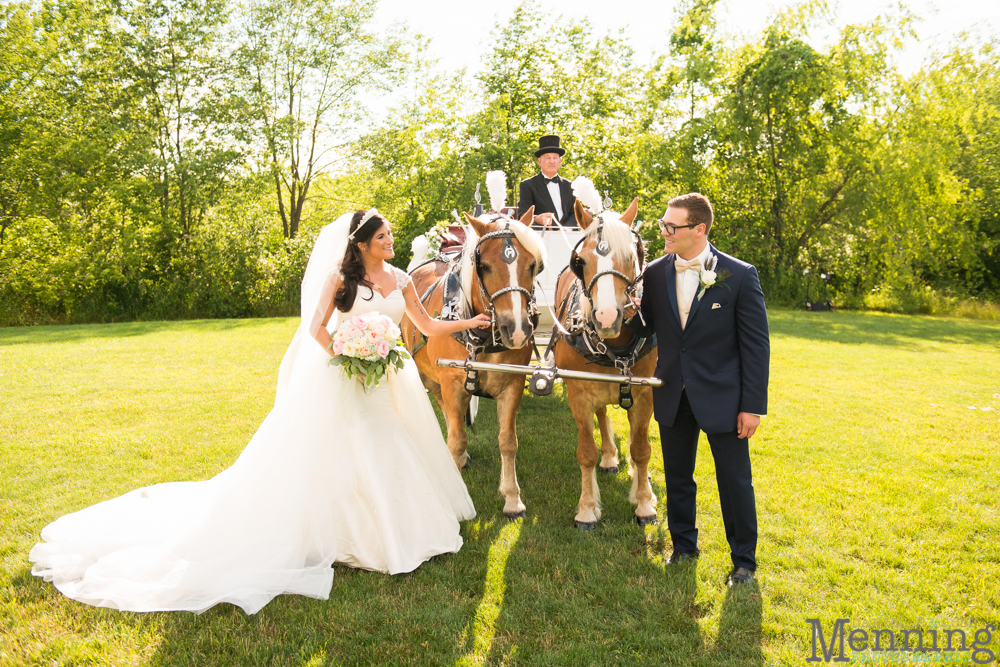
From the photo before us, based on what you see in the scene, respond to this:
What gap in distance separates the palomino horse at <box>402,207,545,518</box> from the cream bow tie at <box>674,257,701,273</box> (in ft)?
3.29

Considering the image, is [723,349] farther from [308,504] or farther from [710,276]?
[308,504]

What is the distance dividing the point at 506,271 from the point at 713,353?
147cm

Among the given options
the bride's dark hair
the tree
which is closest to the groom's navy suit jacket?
the bride's dark hair

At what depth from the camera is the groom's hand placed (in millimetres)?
3391

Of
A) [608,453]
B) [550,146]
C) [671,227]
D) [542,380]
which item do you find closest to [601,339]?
[542,380]

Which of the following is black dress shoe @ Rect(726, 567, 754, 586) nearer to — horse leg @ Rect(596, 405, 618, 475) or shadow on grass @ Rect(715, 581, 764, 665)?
shadow on grass @ Rect(715, 581, 764, 665)

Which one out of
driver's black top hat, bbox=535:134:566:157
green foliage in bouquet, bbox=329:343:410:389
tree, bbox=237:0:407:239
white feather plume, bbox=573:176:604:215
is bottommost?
A: green foliage in bouquet, bbox=329:343:410:389

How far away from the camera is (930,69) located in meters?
22.3

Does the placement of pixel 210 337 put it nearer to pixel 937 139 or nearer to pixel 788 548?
pixel 788 548

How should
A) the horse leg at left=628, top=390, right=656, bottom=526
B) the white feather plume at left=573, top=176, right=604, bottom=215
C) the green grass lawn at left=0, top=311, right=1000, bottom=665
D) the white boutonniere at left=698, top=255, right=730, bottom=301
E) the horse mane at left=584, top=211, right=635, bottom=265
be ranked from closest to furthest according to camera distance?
the green grass lawn at left=0, top=311, right=1000, bottom=665
the white boutonniere at left=698, top=255, right=730, bottom=301
the horse mane at left=584, top=211, right=635, bottom=265
the horse leg at left=628, top=390, right=656, bottom=526
the white feather plume at left=573, top=176, right=604, bottom=215

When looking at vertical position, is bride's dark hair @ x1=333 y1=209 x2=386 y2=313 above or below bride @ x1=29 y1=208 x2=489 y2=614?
above

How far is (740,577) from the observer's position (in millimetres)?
3648

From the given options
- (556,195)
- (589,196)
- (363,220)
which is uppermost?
(556,195)

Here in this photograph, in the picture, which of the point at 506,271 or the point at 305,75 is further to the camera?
the point at 305,75
